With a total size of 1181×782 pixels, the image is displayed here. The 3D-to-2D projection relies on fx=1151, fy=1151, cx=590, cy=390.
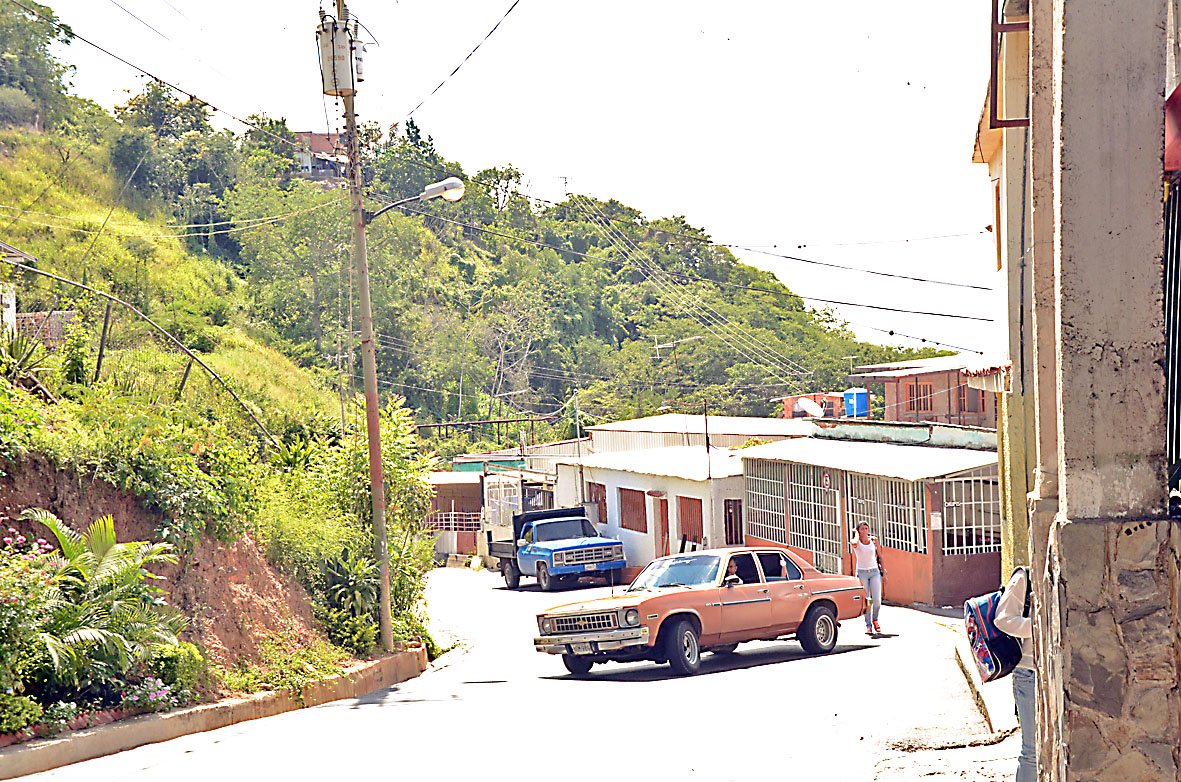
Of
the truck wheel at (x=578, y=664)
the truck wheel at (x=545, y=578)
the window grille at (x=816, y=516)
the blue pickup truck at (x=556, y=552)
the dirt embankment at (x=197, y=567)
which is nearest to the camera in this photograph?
the dirt embankment at (x=197, y=567)

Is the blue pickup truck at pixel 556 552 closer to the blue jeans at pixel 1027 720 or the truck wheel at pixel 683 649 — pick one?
the truck wheel at pixel 683 649

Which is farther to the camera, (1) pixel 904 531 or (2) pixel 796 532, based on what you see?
(2) pixel 796 532

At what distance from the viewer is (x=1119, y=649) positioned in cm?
494

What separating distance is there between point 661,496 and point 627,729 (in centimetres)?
2291

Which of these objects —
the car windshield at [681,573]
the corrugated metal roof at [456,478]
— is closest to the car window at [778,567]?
the car windshield at [681,573]

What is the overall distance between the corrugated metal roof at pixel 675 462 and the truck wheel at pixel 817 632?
13.0 metres

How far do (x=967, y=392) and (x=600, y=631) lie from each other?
3281cm

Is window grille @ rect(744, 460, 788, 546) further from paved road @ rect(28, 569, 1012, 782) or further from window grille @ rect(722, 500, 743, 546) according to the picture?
paved road @ rect(28, 569, 1012, 782)

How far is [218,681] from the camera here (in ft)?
42.5

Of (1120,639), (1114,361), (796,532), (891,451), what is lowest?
(796,532)

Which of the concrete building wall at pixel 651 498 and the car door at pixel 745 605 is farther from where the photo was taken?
the concrete building wall at pixel 651 498

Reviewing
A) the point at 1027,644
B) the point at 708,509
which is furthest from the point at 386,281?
the point at 1027,644

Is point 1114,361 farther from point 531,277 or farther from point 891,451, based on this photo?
point 531,277

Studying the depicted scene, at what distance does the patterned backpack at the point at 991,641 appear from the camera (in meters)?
6.48
